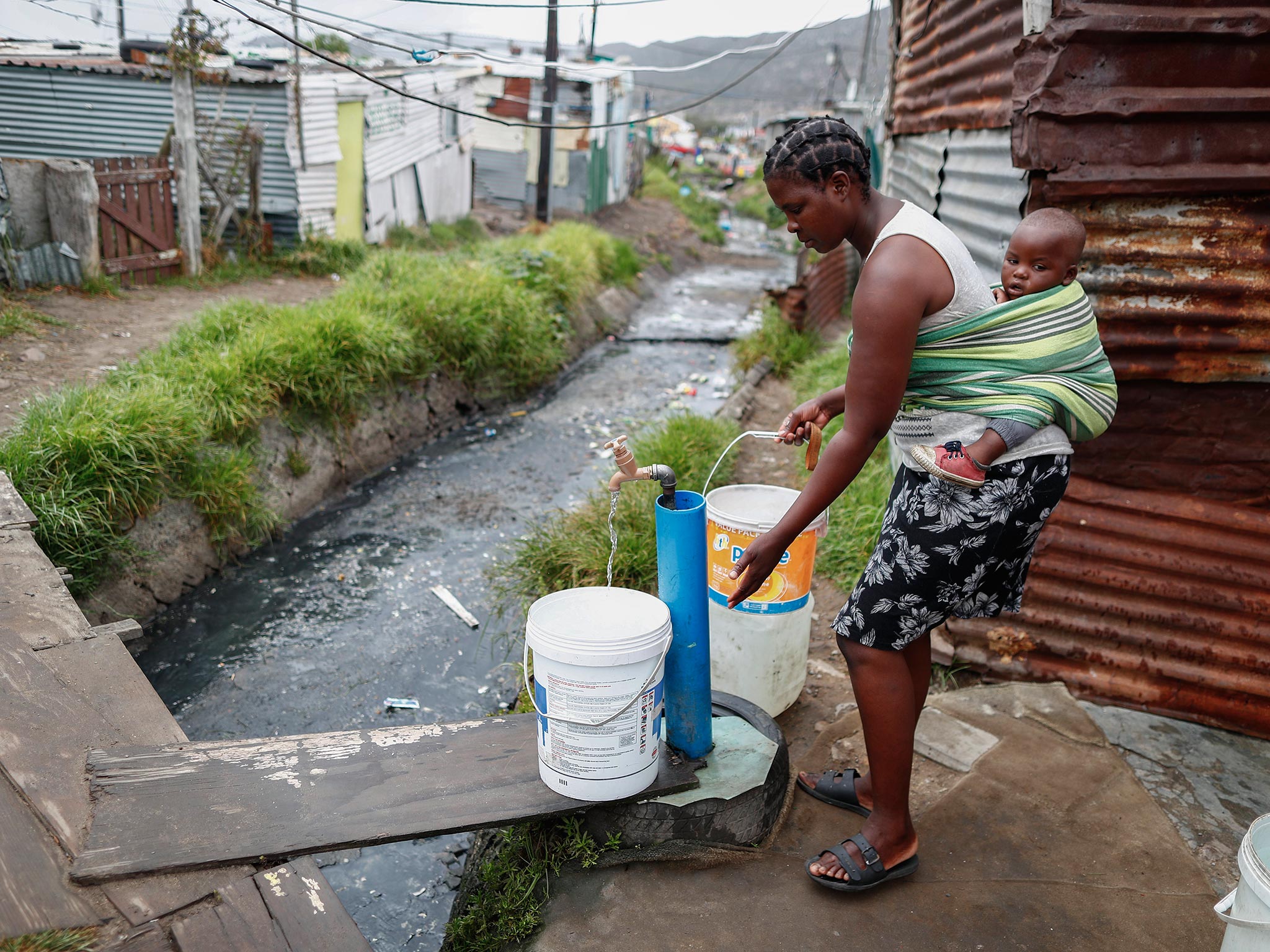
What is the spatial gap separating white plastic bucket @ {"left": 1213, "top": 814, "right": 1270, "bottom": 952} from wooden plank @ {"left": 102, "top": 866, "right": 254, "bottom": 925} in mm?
2232

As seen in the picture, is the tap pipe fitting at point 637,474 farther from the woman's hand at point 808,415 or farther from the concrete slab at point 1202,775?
the concrete slab at point 1202,775

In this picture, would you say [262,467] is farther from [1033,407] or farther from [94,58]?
[94,58]

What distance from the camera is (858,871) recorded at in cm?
251

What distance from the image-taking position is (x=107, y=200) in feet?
29.8

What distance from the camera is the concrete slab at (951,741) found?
314 centimetres

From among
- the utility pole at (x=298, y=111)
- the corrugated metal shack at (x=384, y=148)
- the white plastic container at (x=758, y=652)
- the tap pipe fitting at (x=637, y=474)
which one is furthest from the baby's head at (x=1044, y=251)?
the utility pole at (x=298, y=111)

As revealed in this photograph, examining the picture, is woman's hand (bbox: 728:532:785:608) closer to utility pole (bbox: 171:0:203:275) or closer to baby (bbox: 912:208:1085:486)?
baby (bbox: 912:208:1085:486)

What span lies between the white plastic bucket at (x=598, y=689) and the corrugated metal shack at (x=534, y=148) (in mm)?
17597

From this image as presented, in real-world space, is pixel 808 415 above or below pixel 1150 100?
below

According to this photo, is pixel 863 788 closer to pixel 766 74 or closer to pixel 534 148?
pixel 534 148

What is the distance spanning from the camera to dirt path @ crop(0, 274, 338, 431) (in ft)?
20.4

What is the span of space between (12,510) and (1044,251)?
4.20 meters

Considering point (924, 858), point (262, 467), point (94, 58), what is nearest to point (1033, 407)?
point (924, 858)

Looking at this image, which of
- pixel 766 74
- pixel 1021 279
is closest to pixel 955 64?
pixel 1021 279
